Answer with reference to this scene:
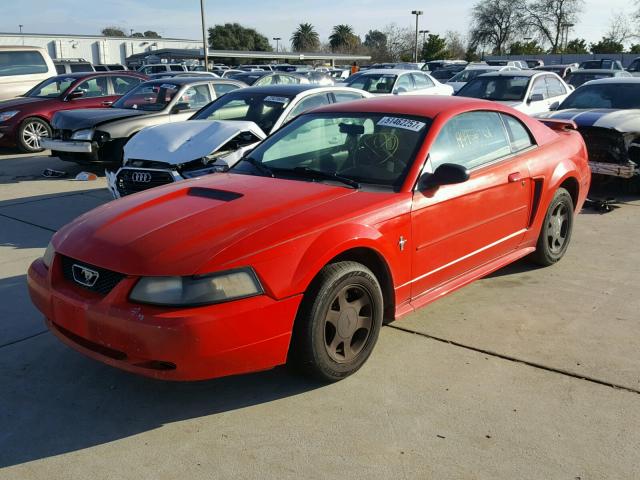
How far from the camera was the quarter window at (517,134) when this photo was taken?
4738mm

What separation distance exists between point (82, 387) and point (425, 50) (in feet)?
219

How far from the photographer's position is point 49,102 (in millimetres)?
11977

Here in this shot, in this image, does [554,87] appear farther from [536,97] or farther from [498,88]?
[498,88]

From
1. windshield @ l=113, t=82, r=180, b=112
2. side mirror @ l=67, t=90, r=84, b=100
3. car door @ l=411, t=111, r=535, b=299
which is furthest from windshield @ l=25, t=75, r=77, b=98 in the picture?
car door @ l=411, t=111, r=535, b=299

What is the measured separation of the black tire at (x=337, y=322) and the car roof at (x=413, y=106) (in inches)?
55.1

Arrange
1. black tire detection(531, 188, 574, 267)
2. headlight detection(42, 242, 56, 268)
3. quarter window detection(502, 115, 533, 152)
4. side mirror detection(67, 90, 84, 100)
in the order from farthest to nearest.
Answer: side mirror detection(67, 90, 84, 100), black tire detection(531, 188, 574, 267), quarter window detection(502, 115, 533, 152), headlight detection(42, 242, 56, 268)

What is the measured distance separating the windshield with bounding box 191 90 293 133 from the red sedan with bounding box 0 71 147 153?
15.4 ft

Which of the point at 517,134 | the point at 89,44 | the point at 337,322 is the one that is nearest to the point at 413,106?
the point at 517,134

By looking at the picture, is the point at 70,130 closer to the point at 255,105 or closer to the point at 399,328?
the point at 255,105

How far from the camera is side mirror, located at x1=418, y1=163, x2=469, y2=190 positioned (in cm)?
368

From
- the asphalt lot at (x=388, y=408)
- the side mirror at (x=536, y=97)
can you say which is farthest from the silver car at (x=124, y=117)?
the side mirror at (x=536, y=97)

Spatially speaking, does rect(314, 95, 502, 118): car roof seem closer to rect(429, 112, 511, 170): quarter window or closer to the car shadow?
rect(429, 112, 511, 170): quarter window

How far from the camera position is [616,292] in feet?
15.5

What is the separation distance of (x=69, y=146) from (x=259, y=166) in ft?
19.7
